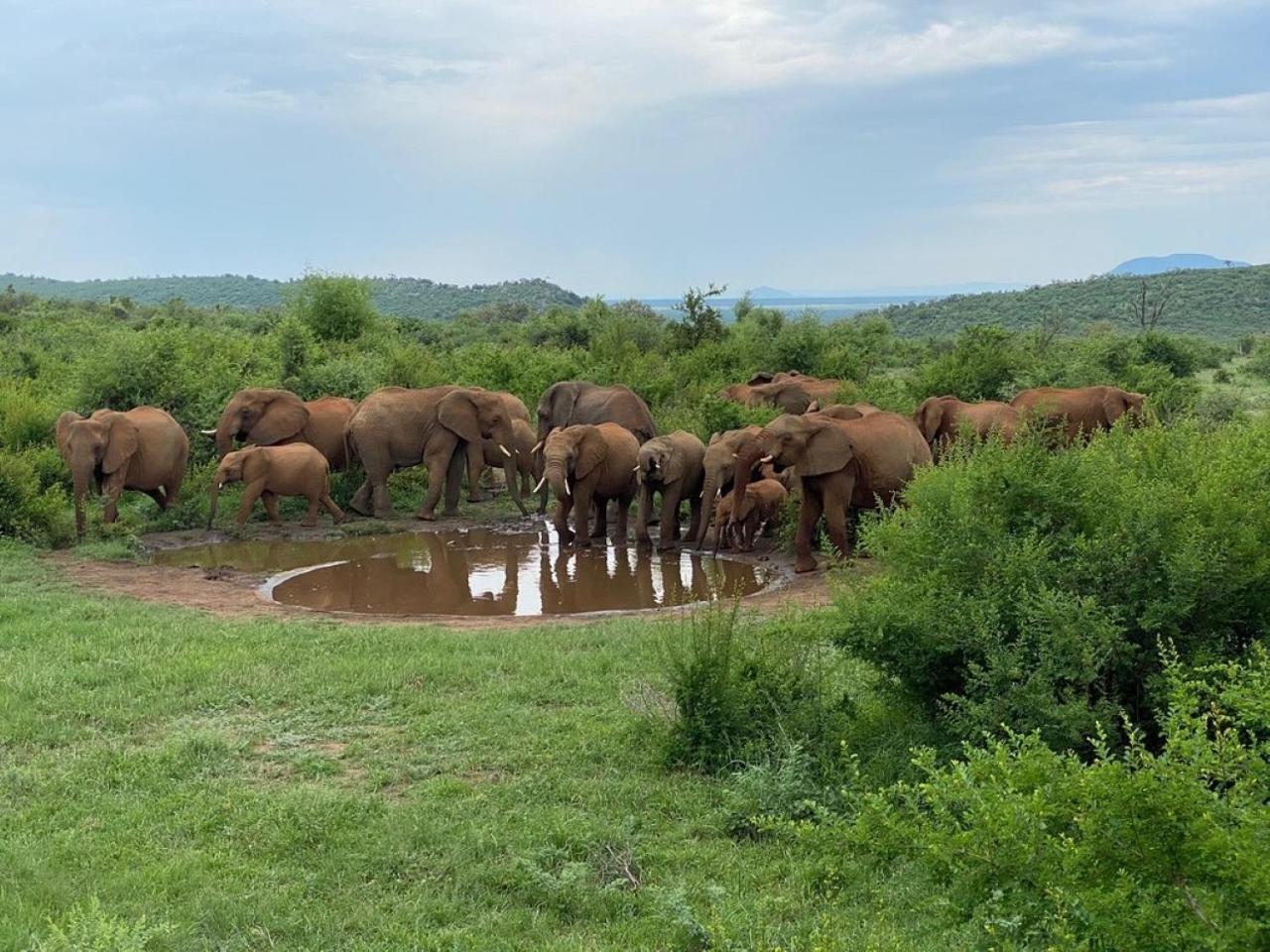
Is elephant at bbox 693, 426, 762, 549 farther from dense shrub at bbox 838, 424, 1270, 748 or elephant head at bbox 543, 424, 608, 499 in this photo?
dense shrub at bbox 838, 424, 1270, 748

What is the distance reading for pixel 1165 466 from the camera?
718 centimetres

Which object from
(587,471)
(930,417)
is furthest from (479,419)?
(930,417)

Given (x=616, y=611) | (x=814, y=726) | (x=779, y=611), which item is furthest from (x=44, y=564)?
(x=814, y=726)

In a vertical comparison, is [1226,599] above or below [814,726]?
above

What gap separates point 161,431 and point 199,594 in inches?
185

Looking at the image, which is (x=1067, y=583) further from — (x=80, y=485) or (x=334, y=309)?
(x=334, y=309)

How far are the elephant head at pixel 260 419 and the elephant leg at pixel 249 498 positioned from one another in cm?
161

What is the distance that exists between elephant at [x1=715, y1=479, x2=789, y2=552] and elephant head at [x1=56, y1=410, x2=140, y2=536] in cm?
792

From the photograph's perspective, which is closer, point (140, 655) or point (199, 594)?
point (140, 655)

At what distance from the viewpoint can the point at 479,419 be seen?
1855cm

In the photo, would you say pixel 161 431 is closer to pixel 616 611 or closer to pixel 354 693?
pixel 616 611

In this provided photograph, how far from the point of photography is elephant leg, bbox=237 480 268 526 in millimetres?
16516

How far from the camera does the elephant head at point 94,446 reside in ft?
51.4

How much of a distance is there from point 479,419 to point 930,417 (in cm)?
678
